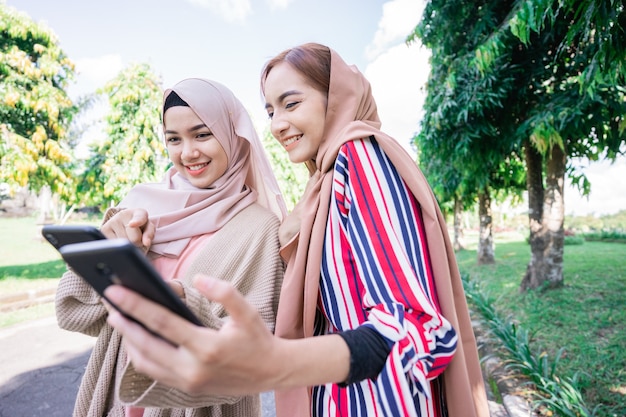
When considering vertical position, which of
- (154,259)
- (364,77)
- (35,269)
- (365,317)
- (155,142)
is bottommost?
(35,269)

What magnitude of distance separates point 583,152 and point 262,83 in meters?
6.14

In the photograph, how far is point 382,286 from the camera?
81cm

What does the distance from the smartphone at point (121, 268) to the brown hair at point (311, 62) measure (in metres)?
0.94

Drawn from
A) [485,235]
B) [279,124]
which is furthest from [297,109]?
[485,235]

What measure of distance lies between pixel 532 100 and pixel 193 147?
5582 mm

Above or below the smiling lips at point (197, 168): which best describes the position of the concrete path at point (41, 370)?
below

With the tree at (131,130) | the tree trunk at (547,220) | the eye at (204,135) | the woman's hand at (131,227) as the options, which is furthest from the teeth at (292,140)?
the tree at (131,130)

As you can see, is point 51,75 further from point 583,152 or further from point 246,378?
point 583,152

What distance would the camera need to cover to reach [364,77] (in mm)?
1344

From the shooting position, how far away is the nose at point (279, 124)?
1.25 m

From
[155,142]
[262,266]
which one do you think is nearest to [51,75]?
[155,142]

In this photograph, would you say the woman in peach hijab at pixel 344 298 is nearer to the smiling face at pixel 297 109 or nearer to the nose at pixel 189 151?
the smiling face at pixel 297 109

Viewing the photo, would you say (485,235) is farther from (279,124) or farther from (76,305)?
(76,305)

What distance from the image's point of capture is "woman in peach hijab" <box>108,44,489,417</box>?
0.54m
